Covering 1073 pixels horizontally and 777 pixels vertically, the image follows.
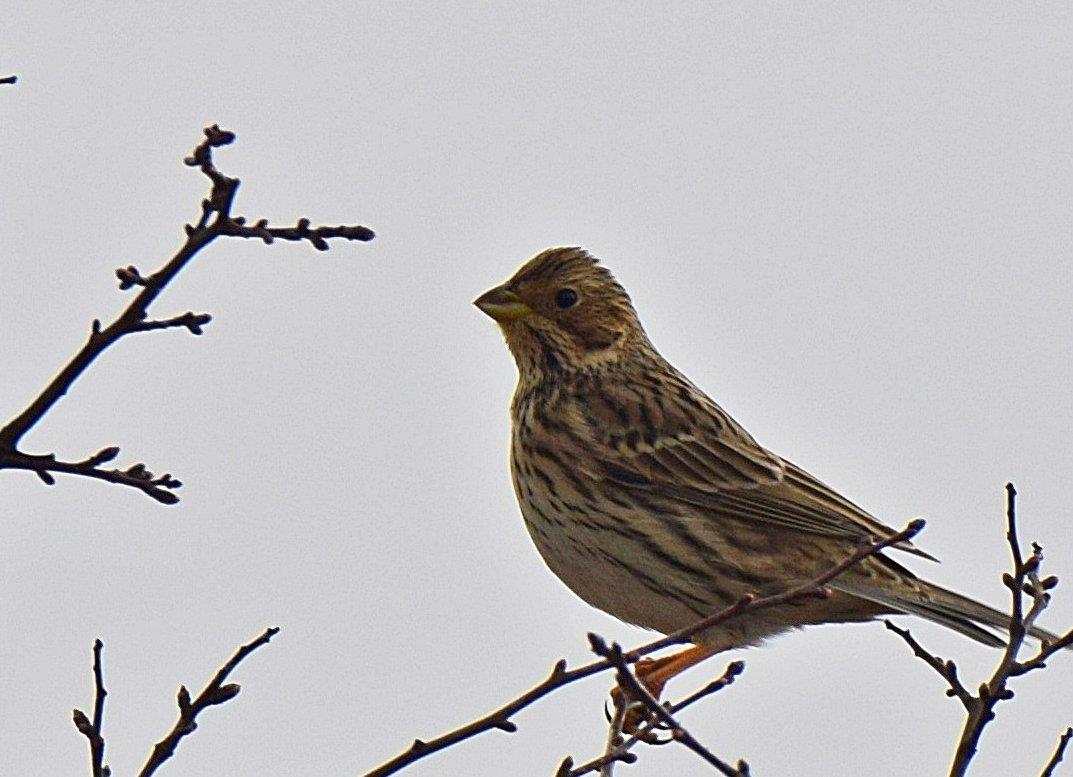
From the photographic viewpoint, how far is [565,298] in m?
8.24

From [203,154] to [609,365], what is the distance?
5286 mm

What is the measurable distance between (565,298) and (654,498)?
1264 mm

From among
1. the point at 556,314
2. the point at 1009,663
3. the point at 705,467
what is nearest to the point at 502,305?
the point at 556,314

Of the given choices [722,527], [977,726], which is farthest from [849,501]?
[977,726]

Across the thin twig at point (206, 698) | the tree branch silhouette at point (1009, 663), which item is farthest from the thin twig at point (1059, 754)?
the thin twig at point (206, 698)

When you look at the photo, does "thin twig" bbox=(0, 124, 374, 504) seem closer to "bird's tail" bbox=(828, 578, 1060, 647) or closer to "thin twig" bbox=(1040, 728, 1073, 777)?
"thin twig" bbox=(1040, 728, 1073, 777)

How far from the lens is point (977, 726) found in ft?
13.1

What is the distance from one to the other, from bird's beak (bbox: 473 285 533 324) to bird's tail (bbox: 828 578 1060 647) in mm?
2079

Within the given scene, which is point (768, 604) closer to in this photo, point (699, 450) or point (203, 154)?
point (203, 154)

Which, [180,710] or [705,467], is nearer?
[180,710]

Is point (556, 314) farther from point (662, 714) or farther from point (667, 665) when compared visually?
point (662, 714)

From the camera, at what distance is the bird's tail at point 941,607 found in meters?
6.81

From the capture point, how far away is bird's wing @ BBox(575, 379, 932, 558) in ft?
24.7

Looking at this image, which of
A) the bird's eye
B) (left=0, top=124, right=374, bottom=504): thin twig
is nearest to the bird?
the bird's eye
